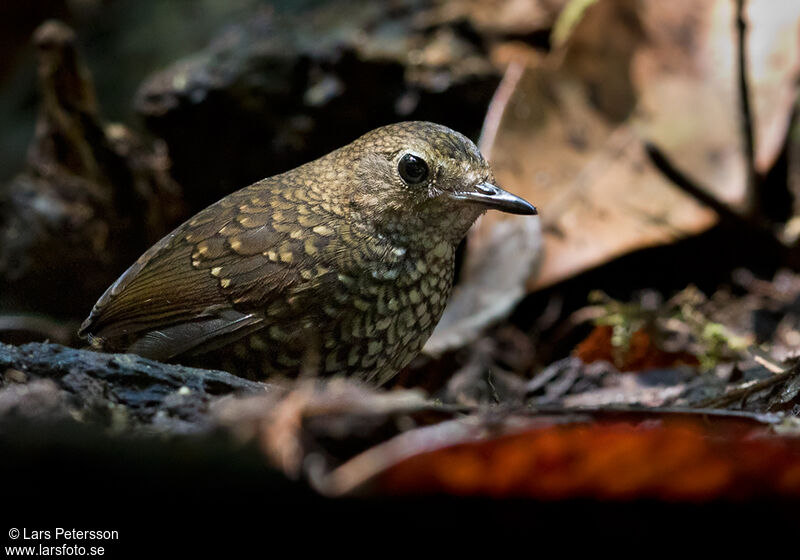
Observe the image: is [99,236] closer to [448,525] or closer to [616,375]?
[616,375]

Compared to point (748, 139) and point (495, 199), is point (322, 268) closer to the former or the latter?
point (495, 199)

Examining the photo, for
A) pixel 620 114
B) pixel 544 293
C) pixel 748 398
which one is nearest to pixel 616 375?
pixel 544 293

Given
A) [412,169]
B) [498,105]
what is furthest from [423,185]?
[498,105]

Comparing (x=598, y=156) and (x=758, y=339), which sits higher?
(x=598, y=156)

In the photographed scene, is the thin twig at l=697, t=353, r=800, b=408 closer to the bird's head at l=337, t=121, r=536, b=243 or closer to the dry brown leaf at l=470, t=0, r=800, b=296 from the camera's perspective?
the bird's head at l=337, t=121, r=536, b=243

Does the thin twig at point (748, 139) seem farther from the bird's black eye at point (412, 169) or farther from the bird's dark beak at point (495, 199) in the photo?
the bird's black eye at point (412, 169)

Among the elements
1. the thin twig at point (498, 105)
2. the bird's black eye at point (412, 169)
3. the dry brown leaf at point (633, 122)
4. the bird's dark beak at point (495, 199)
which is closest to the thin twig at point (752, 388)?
the bird's dark beak at point (495, 199)
